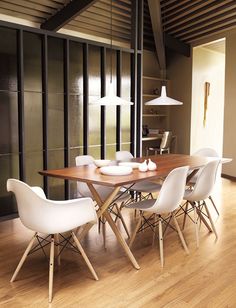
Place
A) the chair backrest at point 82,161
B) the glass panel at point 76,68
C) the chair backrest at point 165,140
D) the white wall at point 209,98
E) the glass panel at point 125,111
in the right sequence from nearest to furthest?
the chair backrest at point 82,161 < the glass panel at point 76,68 < the glass panel at point 125,111 < the chair backrest at point 165,140 < the white wall at point 209,98

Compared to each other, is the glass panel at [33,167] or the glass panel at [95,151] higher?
the glass panel at [95,151]

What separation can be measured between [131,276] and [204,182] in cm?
118

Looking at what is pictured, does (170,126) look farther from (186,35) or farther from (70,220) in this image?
(70,220)

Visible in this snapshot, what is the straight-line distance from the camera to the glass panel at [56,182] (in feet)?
16.4

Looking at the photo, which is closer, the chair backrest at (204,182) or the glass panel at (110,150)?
the chair backrest at (204,182)

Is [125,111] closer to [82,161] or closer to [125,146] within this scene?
[125,146]

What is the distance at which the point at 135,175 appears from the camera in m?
2.92

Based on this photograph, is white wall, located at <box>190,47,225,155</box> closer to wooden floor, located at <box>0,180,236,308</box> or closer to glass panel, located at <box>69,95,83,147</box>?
glass panel, located at <box>69,95,83,147</box>

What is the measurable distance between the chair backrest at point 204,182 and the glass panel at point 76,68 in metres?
2.49

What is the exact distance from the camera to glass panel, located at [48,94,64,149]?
491 centimetres

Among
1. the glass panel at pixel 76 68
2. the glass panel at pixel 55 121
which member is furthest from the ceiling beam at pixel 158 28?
the glass panel at pixel 55 121

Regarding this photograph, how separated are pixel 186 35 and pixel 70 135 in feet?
13.2

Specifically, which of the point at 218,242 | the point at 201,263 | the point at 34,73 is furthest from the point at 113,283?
the point at 34,73

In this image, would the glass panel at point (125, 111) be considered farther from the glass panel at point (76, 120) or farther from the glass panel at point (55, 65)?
the glass panel at point (55, 65)
